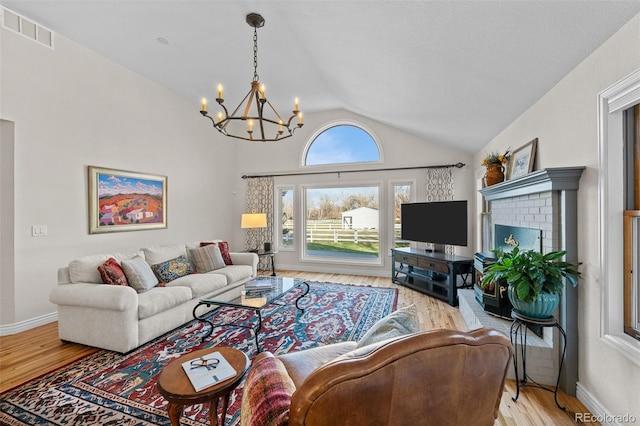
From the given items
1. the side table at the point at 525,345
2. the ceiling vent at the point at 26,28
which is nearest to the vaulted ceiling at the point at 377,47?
the ceiling vent at the point at 26,28

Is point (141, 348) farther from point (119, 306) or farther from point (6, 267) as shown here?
point (6, 267)

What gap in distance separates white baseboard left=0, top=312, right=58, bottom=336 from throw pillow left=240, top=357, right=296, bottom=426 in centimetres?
359

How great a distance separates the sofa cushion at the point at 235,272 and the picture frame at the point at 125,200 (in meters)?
1.50

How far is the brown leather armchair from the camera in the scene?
71 cm

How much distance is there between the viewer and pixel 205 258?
13.7ft

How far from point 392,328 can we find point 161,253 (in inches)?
142

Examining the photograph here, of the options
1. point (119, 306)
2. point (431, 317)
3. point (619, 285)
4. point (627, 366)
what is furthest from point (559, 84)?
point (119, 306)

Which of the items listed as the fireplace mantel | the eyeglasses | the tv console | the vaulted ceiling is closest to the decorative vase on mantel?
the vaulted ceiling

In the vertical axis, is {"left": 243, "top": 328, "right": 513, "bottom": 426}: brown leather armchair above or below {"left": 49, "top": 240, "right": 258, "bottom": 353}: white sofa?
above

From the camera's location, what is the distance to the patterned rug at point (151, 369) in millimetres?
1772

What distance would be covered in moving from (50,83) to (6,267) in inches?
86.7

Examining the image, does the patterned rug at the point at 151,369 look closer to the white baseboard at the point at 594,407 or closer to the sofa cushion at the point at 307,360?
the sofa cushion at the point at 307,360

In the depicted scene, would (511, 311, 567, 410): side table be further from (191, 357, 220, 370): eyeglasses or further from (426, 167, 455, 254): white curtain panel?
(426, 167, 455, 254): white curtain panel

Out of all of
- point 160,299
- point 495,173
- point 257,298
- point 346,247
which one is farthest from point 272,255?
point 495,173
